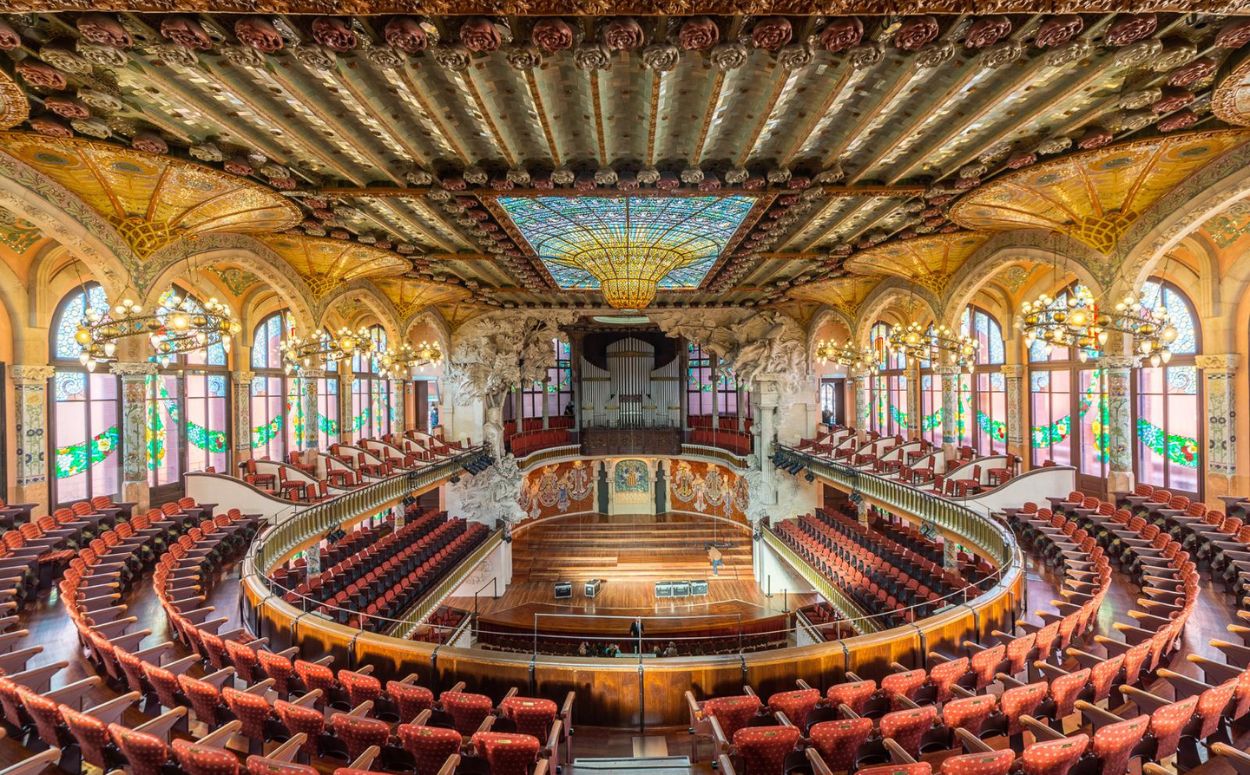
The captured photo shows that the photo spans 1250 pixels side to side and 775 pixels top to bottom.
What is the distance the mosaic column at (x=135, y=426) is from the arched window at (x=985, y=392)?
22.7 metres

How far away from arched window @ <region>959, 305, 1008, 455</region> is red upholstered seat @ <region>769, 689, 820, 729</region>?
17.7 meters

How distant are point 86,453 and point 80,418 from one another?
0.86m

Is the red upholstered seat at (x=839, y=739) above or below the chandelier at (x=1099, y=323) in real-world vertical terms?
below

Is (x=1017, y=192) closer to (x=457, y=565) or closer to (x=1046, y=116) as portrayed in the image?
(x=1046, y=116)

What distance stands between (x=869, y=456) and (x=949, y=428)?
2319 millimetres

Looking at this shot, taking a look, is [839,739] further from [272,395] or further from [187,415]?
[272,395]

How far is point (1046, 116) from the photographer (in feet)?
21.7

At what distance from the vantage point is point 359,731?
4426mm

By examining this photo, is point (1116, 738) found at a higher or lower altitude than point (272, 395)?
lower

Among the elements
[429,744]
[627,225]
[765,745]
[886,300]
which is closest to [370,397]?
[627,225]

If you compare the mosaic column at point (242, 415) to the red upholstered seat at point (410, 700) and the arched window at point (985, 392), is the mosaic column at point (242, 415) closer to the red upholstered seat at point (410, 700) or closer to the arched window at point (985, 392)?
the red upholstered seat at point (410, 700)

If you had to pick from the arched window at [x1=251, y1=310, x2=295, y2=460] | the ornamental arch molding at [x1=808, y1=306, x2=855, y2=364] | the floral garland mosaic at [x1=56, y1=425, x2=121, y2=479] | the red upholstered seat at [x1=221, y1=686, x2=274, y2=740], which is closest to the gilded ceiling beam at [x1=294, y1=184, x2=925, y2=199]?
the red upholstered seat at [x1=221, y1=686, x2=274, y2=740]

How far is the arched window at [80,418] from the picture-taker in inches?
533

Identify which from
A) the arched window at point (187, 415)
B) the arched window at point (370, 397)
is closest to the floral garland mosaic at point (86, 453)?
the arched window at point (187, 415)
